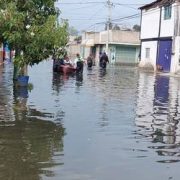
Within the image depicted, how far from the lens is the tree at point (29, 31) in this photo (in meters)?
16.4

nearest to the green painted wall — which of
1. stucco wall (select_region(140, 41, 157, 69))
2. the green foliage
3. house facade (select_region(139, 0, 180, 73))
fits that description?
house facade (select_region(139, 0, 180, 73))

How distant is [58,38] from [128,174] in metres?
10.2

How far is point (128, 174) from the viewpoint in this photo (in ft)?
25.2

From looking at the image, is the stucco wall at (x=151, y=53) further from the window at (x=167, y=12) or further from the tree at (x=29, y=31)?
the tree at (x=29, y=31)

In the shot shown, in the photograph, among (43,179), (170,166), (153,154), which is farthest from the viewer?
(153,154)

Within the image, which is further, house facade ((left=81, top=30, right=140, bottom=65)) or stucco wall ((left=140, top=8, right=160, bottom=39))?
house facade ((left=81, top=30, right=140, bottom=65))

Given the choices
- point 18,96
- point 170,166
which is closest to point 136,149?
point 170,166

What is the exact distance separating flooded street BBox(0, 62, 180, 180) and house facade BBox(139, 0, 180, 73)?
22.8 meters

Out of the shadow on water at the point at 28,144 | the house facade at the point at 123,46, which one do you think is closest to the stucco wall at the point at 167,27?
the house facade at the point at 123,46

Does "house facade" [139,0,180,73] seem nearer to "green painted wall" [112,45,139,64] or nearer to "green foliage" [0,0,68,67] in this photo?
"green painted wall" [112,45,139,64]

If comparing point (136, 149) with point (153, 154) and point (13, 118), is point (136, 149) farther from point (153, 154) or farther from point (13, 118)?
point (13, 118)

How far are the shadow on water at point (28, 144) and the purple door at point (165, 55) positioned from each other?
29066mm

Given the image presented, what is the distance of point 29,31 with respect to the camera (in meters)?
17.4

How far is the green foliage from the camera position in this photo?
53.9ft
